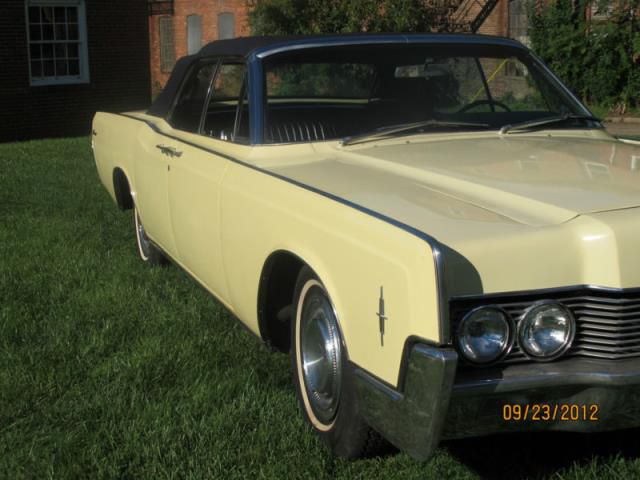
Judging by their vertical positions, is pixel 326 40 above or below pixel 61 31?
below

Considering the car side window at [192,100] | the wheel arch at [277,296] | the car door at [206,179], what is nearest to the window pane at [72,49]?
the car side window at [192,100]

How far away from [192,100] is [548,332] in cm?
320

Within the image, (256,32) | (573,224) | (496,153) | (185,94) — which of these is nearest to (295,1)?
(256,32)

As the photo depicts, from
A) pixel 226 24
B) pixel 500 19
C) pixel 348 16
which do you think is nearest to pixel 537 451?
pixel 348 16

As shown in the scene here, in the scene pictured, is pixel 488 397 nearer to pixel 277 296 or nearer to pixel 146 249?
pixel 277 296

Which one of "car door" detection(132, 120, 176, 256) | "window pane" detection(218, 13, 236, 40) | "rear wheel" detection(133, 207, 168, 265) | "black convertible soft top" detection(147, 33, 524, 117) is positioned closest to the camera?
"black convertible soft top" detection(147, 33, 524, 117)

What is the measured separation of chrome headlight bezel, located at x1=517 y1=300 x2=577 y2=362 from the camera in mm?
2648

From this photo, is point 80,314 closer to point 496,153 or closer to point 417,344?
point 496,153

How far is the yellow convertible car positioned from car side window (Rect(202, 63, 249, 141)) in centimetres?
1

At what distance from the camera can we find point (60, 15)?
1560cm

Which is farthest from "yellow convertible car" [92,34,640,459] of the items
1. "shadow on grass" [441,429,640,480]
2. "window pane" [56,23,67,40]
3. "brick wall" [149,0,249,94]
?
"brick wall" [149,0,249,94]

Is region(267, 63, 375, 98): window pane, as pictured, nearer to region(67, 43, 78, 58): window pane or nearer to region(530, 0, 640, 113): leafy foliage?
region(67, 43, 78, 58): window pane

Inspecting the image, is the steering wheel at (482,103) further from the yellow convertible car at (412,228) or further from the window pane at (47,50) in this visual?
the window pane at (47,50)

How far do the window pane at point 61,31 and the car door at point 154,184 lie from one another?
35.1 ft
